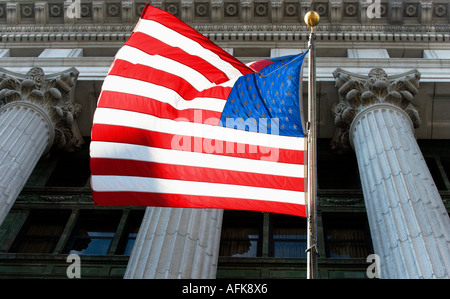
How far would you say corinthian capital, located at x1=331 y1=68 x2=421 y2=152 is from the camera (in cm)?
1858

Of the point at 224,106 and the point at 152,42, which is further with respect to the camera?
the point at 152,42

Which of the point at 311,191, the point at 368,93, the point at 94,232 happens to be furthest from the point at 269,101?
the point at 94,232

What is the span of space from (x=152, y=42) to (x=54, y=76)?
9.27 m

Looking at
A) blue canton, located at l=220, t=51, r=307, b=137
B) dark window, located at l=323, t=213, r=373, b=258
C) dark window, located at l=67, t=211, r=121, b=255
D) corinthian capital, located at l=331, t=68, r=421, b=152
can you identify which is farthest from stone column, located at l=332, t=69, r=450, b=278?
dark window, located at l=67, t=211, r=121, b=255

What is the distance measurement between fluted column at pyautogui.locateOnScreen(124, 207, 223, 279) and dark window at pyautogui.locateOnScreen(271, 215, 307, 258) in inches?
120

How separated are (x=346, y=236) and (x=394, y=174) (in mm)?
3463

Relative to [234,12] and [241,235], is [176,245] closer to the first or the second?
[241,235]

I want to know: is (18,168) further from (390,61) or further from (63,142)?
(390,61)

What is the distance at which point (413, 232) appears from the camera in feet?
41.3

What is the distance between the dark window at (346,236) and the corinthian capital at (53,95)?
9714mm

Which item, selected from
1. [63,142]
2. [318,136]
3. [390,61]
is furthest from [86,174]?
[390,61]

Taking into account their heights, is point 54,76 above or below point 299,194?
above

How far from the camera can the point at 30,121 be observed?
1838cm

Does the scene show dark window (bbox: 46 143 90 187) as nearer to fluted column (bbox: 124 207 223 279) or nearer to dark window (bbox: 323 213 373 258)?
fluted column (bbox: 124 207 223 279)
